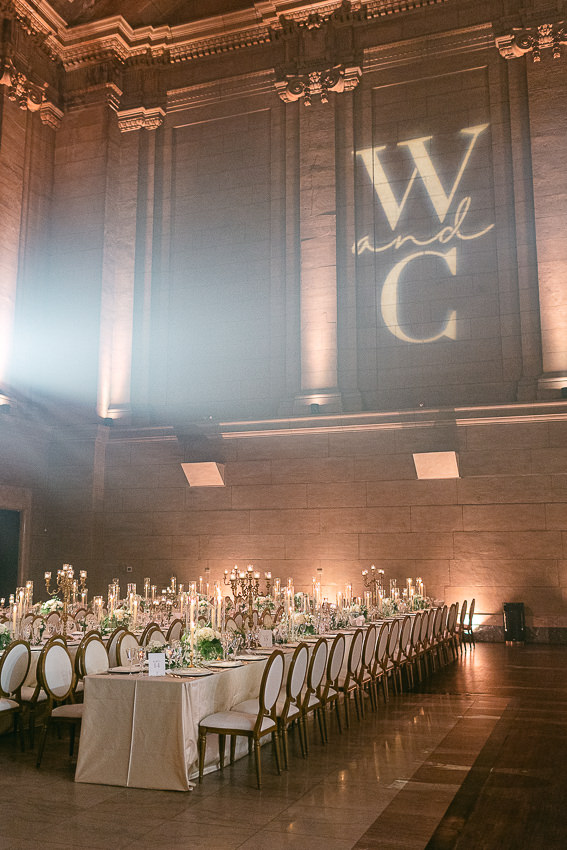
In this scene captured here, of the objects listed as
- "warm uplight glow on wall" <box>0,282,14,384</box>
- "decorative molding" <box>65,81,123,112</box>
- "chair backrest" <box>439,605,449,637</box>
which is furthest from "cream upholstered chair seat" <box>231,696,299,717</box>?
"decorative molding" <box>65,81,123,112</box>

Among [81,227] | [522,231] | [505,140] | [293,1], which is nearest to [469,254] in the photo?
[522,231]

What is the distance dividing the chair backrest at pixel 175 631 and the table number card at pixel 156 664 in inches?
129

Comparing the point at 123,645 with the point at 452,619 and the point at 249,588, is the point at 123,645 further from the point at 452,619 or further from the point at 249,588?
the point at 452,619

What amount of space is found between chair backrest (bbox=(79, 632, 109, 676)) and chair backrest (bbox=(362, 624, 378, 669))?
257cm

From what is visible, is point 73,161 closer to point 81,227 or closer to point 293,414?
point 81,227

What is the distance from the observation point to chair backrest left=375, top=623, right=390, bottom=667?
8328 mm

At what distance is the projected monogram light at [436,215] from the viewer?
49.8 feet

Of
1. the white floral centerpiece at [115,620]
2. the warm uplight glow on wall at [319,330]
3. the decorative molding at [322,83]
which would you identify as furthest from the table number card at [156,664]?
the decorative molding at [322,83]

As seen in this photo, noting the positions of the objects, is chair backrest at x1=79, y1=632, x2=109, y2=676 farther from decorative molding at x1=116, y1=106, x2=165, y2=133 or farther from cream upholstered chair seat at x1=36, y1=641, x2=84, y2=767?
decorative molding at x1=116, y1=106, x2=165, y2=133

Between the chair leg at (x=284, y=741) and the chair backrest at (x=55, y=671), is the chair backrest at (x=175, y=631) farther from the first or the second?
the chair leg at (x=284, y=741)

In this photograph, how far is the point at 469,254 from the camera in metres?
15.0

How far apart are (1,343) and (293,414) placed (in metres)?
A: 6.26

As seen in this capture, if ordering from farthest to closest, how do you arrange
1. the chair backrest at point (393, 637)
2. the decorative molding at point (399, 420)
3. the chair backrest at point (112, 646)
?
the decorative molding at point (399, 420) → the chair backrest at point (393, 637) → the chair backrest at point (112, 646)

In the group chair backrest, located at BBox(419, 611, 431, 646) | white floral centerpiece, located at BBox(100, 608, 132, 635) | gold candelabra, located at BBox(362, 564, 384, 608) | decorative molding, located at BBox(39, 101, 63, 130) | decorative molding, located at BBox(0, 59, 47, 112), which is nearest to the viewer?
white floral centerpiece, located at BBox(100, 608, 132, 635)
